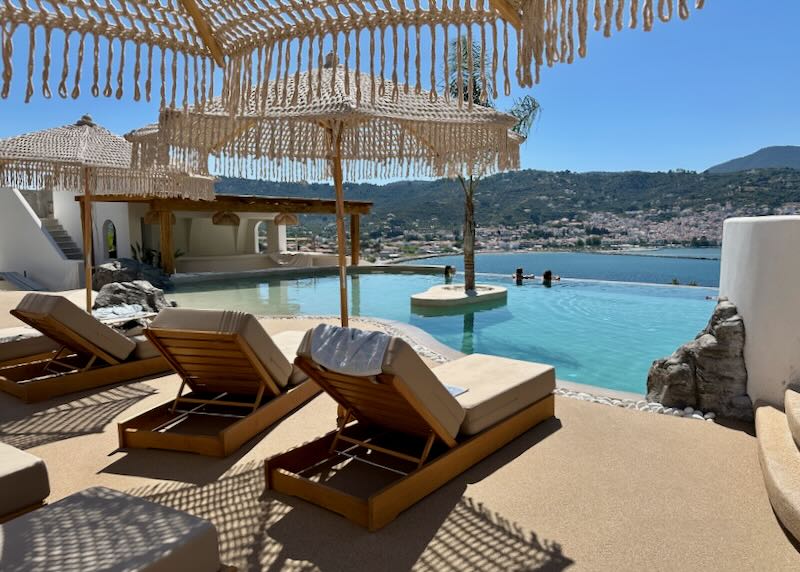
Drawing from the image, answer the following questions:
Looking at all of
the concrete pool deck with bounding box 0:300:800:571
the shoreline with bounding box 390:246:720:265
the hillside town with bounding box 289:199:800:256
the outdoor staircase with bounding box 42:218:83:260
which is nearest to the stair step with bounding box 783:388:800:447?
the concrete pool deck with bounding box 0:300:800:571

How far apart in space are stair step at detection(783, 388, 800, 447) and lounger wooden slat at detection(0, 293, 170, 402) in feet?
17.5

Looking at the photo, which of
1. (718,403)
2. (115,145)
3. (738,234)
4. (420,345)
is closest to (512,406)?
(718,403)

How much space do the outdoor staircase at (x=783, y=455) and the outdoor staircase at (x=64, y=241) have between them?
17.0 meters

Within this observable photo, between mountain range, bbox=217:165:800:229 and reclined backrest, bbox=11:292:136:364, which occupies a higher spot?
mountain range, bbox=217:165:800:229

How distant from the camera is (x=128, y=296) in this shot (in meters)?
9.49

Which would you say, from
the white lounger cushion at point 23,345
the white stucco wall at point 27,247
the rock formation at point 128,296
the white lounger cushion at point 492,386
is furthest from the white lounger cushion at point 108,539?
the white stucco wall at point 27,247

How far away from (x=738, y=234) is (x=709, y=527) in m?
2.65

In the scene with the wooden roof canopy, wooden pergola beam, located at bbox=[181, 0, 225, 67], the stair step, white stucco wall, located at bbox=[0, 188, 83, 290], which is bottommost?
the stair step

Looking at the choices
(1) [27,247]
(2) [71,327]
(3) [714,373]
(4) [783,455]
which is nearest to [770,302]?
(3) [714,373]

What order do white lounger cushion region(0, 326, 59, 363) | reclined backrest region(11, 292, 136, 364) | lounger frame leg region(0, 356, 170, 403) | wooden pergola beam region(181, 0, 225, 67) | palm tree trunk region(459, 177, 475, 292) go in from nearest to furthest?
wooden pergola beam region(181, 0, 225, 67) → reclined backrest region(11, 292, 136, 364) → lounger frame leg region(0, 356, 170, 403) → white lounger cushion region(0, 326, 59, 363) → palm tree trunk region(459, 177, 475, 292)

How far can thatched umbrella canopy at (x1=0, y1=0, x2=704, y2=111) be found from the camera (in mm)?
1879

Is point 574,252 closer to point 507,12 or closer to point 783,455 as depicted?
point 783,455

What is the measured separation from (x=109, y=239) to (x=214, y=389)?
17077 millimetres

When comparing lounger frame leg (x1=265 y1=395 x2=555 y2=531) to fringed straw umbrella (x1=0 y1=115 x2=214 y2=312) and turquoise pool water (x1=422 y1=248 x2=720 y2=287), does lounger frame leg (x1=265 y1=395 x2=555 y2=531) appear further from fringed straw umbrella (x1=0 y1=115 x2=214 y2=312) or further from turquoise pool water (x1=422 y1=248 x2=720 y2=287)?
turquoise pool water (x1=422 y1=248 x2=720 y2=287)
